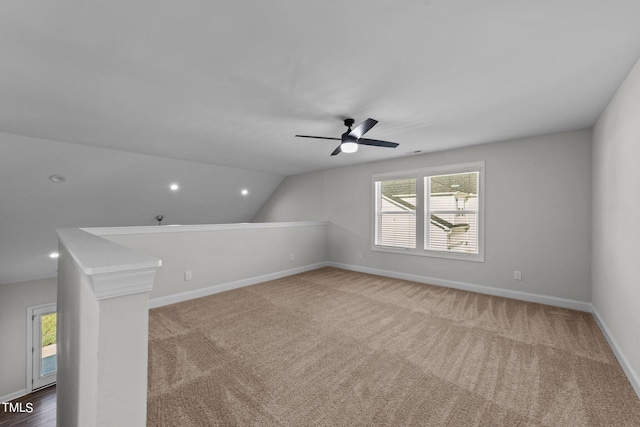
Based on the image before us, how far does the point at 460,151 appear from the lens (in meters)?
4.29

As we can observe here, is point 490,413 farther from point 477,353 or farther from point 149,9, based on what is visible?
point 149,9

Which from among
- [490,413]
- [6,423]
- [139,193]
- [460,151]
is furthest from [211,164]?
[490,413]

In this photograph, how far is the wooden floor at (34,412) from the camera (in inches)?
158

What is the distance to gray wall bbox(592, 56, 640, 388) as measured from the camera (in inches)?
76.3

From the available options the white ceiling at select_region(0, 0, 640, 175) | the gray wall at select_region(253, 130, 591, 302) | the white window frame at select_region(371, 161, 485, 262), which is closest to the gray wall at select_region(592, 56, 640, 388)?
the white ceiling at select_region(0, 0, 640, 175)

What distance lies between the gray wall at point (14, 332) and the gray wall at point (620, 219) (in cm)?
853

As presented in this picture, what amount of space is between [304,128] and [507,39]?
215 cm

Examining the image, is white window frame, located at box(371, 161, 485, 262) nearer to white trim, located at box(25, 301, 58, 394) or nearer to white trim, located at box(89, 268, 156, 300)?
white trim, located at box(89, 268, 156, 300)

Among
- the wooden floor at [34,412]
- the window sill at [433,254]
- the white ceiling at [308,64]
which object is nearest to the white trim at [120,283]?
the white ceiling at [308,64]

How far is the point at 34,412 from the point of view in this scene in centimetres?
434

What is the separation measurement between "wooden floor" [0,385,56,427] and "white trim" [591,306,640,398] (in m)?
6.86

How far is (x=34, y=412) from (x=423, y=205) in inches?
289

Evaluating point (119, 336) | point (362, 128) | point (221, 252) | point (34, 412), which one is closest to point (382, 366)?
point (119, 336)

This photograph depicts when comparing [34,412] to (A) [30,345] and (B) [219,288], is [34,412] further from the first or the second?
(B) [219,288]
